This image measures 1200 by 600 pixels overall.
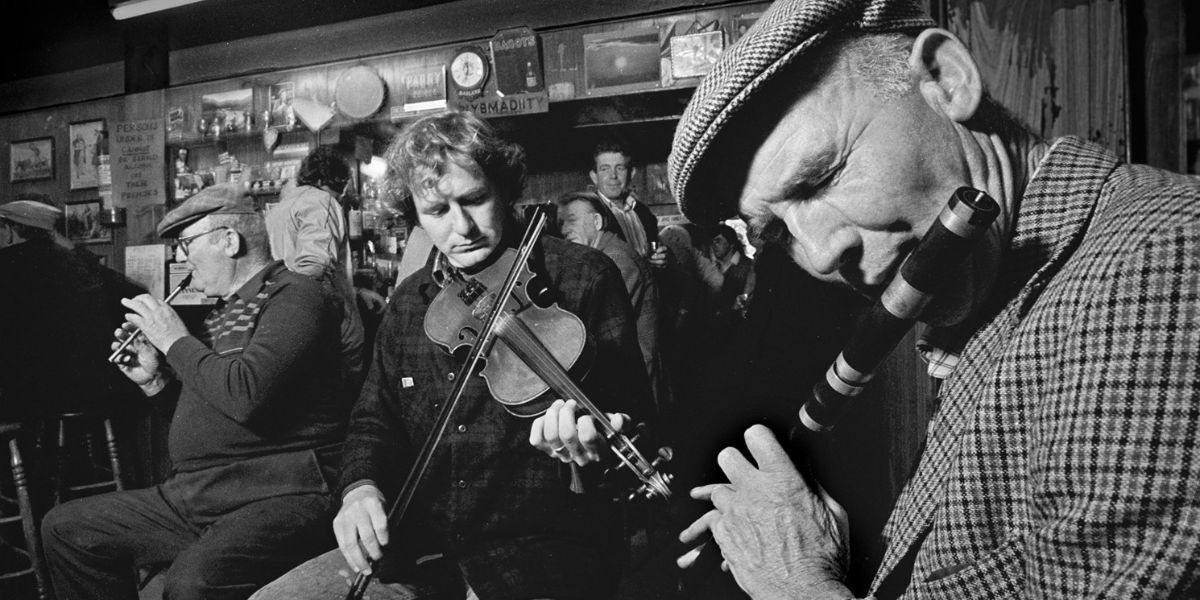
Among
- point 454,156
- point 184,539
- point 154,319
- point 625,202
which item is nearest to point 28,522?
point 184,539

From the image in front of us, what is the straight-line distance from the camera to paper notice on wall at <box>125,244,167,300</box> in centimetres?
178

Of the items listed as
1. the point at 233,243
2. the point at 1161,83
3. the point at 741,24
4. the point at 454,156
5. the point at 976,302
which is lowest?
the point at 976,302

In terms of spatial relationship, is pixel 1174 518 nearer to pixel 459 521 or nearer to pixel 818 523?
pixel 818 523

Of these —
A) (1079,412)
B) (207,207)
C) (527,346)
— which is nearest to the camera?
(1079,412)

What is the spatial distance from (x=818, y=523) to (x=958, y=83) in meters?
0.70

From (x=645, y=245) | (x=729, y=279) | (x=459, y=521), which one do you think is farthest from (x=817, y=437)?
(x=459, y=521)

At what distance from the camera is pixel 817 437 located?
1299 mm

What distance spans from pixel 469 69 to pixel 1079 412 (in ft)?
4.24

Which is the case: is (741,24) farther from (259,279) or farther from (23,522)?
(23,522)

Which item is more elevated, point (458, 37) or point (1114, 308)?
point (458, 37)

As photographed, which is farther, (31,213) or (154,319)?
(31,213)

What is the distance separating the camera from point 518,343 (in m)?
1.42

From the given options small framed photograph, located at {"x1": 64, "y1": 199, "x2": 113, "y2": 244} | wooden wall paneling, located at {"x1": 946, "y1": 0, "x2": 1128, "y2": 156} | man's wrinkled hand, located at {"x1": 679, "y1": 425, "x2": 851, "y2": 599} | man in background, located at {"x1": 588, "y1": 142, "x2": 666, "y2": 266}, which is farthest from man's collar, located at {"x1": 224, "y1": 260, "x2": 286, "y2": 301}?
wooden wall paneling, located at {"x1": 946, "y1": 0, "x2": 1128, "y2": 156}

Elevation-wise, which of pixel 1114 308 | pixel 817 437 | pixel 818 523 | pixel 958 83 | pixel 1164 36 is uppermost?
pixel 1164 36
